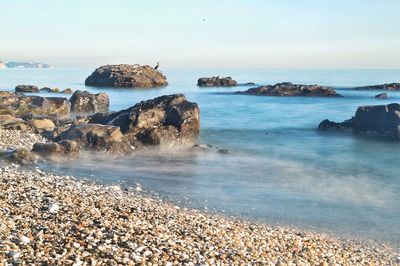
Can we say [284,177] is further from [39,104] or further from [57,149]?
[39,104]

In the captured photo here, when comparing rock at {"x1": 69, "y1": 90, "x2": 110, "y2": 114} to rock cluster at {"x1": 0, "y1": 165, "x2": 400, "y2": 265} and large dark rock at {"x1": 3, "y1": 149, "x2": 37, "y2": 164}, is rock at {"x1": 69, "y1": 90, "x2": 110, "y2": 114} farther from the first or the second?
rock cluster at {"x1": 0, "y1": 165, "x2": 400, "y2": 265}

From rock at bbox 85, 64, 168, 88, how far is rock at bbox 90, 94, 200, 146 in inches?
3202

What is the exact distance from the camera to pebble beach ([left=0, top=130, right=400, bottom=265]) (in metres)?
9.32

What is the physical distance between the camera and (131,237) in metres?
10.6

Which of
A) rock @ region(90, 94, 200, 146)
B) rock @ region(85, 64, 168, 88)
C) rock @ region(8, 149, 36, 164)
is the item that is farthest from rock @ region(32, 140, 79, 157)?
rock @ region(85, 64, 168, 88)

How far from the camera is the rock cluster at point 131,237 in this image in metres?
9.31

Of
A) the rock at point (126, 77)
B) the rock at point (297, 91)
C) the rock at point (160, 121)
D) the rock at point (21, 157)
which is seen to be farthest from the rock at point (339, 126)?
the rock at point (126, 77)

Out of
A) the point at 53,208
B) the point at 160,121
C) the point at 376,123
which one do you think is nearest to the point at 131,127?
the point at 160,121

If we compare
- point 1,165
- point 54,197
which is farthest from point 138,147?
point 54,197

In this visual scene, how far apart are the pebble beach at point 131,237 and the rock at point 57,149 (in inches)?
228

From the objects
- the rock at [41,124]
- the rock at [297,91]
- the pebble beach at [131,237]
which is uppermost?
the rock at [297,91]

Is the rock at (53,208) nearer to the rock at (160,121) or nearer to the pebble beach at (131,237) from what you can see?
the pebble beach at (131,237)

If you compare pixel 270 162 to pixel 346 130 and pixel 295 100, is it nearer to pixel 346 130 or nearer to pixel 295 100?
pixel 346 130

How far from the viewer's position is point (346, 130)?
4250cm
